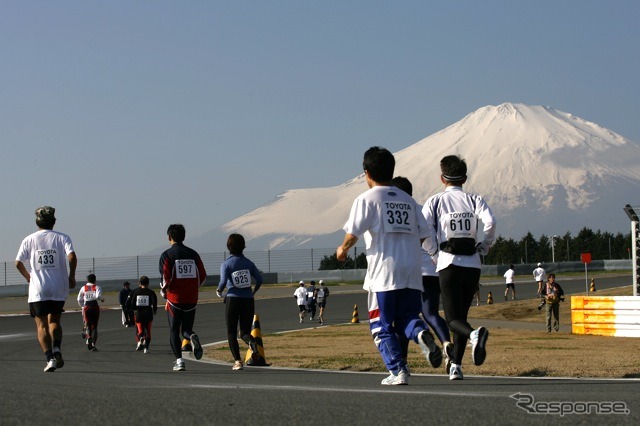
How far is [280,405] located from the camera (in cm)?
616

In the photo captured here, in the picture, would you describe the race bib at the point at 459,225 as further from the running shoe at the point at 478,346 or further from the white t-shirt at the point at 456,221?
the running shoe at the point at 478,346

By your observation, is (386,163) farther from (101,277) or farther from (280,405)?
(101,277)

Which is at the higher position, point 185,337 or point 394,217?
point 394,217

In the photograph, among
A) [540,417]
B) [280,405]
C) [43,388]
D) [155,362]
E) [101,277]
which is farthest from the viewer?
[101,277]

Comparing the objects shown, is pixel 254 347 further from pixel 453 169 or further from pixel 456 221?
pixel 456 221

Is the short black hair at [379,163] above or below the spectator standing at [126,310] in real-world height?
above

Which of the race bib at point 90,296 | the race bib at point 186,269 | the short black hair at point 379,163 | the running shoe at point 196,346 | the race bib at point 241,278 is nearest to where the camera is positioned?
the short black hair at point 379,163

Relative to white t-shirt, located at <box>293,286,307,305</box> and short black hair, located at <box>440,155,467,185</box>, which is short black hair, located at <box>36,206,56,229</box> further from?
white t-shirt, located at <box>293,286,307,305</box>

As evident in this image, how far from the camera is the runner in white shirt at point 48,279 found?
1166 centimetres

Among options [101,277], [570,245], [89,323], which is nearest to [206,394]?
[89,323]

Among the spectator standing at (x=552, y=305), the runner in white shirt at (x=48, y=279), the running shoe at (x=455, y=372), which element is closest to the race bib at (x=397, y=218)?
the running shoe at (x=455, y=372)

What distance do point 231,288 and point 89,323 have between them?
28.6 feet

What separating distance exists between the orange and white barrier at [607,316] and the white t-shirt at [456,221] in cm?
1432

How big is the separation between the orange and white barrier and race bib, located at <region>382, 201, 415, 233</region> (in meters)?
15.6
